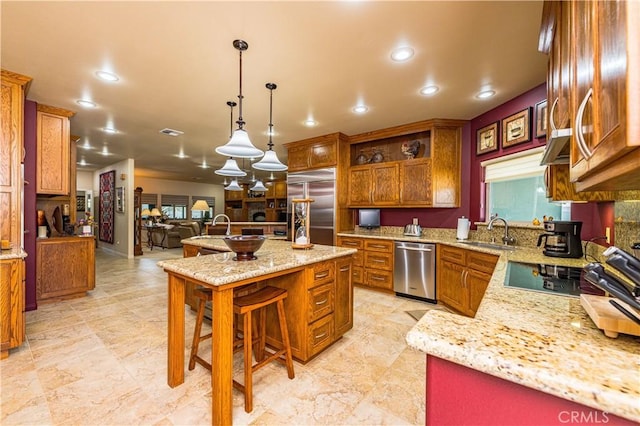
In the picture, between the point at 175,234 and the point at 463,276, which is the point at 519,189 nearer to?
the point at 463,276

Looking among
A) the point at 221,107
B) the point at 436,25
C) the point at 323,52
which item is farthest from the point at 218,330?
the point at 221,107

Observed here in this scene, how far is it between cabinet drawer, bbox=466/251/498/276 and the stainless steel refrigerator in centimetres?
216

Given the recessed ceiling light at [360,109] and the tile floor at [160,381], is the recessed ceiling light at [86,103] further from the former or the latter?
the recessed ceiling light at [360,109]

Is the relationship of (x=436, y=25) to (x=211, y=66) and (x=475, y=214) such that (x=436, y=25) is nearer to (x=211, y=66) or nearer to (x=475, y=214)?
(x=211, y=66)

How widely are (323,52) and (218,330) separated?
2.21 m

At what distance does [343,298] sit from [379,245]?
1741 mm

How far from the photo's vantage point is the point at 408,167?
4160mm

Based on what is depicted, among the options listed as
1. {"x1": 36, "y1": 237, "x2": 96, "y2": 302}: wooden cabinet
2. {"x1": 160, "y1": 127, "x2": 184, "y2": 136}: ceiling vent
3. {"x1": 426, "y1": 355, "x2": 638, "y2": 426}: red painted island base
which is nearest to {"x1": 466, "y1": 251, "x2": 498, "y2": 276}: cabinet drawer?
{"x1": 426, "y1": 355, "x2": 638, "y2": 426}: red painted island base

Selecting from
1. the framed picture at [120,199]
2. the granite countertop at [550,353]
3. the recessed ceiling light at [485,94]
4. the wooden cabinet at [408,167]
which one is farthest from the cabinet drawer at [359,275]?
the framed picture at [120,199]

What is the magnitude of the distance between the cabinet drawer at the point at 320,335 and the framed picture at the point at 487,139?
116 inches

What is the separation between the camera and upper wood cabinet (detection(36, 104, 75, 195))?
11.1 ft

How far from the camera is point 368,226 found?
479cm

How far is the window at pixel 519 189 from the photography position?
2994 millimetres

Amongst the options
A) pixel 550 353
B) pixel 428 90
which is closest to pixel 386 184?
pixel 428 90
